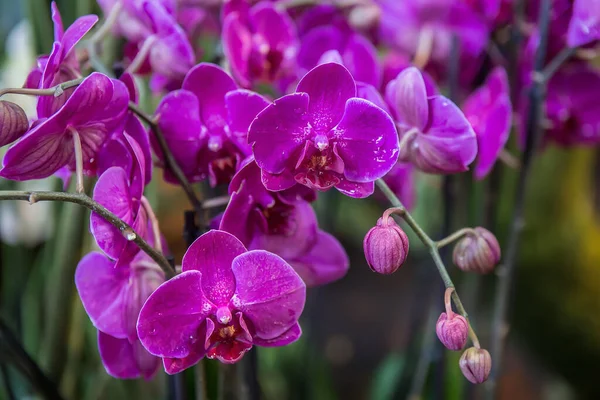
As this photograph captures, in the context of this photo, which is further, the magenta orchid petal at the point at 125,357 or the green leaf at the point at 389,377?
the green leaf at the point at 389,377

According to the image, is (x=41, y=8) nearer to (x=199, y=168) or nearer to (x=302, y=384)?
(x=199, y=168)

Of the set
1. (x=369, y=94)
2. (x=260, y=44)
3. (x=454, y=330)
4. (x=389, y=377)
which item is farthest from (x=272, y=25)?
(x=389, y=377)

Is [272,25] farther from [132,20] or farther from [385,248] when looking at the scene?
[385,248]

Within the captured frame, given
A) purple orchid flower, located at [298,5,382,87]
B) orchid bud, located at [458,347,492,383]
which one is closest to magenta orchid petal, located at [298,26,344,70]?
purple orchid flower, located at [298,5,382,87]

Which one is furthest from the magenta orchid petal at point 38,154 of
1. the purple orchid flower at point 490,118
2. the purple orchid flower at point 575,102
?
the purple orchid flower at point 575,102

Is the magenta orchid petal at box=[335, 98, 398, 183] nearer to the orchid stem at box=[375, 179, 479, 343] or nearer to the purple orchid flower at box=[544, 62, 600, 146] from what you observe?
the orchid stem at box=[375, 179, 479, 343]

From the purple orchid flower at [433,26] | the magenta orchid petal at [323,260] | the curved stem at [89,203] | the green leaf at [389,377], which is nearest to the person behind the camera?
the curved stem at [89,203]

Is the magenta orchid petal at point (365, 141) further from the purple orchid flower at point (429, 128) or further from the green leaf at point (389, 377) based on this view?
the green leaf at point (389, 377)
